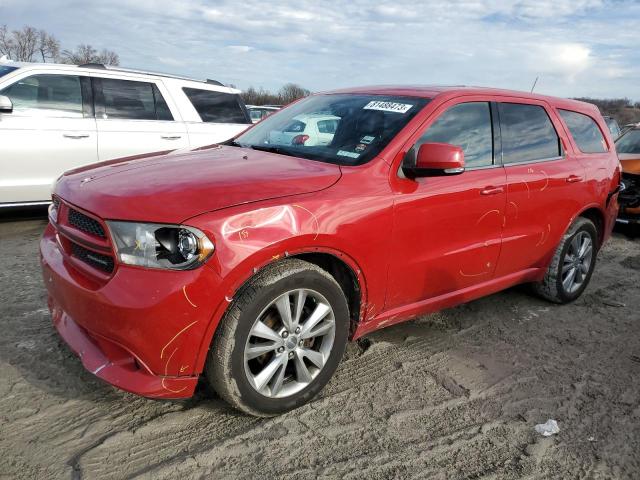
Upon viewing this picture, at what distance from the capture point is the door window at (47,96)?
18.7 feet

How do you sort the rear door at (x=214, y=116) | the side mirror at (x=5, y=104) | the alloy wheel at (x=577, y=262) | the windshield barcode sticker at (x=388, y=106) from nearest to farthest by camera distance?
the windshield barcode sticker at (x=388, y=106) → the alloy wheel at (x=577, y=262) → the side mirror at (x=5, y=104) → the rear door at (x=214, y=116)

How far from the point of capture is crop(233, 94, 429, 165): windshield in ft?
10.2

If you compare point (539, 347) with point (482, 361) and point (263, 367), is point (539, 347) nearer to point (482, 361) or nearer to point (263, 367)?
point (482, 361)

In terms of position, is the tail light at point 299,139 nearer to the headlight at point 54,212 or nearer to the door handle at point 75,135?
the headlight at point 54,212

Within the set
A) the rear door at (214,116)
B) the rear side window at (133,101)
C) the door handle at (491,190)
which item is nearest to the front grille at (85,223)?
the door handle at (491,190)

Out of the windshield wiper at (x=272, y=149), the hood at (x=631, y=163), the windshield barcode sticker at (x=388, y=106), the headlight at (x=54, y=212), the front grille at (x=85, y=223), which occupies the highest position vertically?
the windshield barcode sticker at (x=388, y=106)

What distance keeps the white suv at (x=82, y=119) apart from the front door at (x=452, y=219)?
4292 millimetres

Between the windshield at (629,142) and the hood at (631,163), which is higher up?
the windshield at (629,142)

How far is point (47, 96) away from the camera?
5.90 m

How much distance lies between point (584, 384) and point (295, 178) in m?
2.16

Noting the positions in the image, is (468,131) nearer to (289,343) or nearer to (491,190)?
(491,190)

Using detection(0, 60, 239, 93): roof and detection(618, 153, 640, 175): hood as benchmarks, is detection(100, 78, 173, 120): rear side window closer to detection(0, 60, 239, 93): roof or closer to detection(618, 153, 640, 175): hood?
detection(0, 60, 239, 93): roof

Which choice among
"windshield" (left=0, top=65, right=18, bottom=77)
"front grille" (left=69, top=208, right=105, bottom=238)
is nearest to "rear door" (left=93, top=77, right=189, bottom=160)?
"windshield" (left=0, top=65, right=18, bottom=77)

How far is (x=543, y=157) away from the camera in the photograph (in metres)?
4.04
